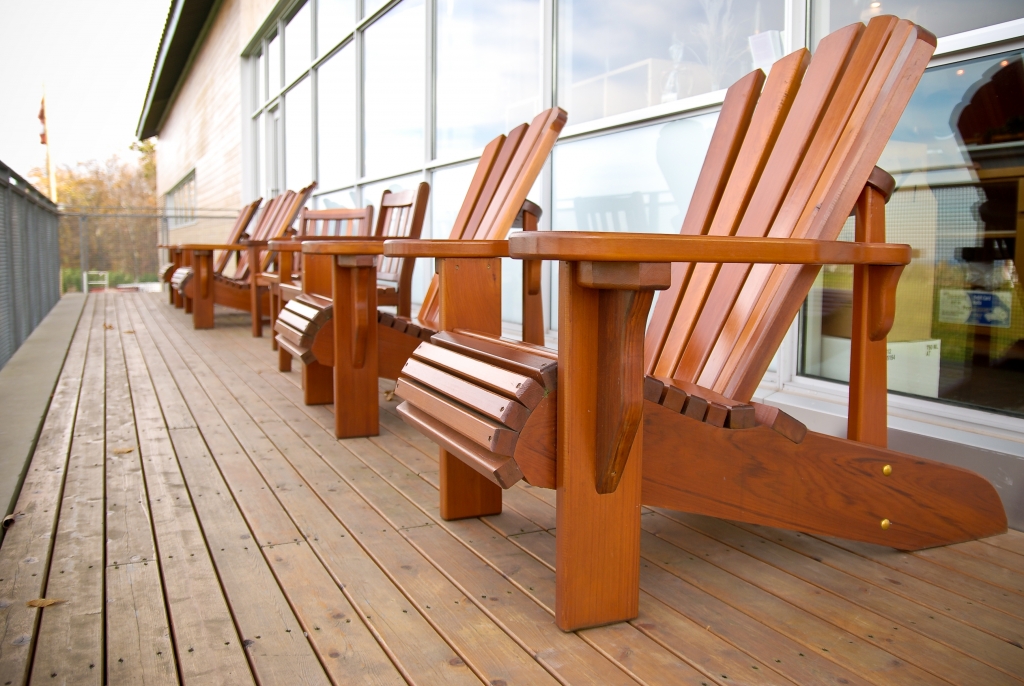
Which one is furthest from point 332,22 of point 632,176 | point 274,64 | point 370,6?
point 632,176

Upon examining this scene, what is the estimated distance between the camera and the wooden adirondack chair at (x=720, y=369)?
134cm

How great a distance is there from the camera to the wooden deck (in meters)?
1.31

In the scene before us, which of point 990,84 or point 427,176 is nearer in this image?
point 990,84

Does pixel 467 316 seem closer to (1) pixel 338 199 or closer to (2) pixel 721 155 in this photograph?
(2) pixel 721 155

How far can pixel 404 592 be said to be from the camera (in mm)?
1603

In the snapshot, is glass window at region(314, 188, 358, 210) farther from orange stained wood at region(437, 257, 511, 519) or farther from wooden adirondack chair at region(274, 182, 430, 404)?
orange stained wood at region(437, 257, 511, 519)

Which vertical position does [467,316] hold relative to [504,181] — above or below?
below

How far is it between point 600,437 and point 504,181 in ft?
5.45

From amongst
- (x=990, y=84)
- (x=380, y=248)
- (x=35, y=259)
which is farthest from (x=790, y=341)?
(x=35, y=259)

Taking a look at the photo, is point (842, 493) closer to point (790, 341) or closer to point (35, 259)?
point (790, 341)

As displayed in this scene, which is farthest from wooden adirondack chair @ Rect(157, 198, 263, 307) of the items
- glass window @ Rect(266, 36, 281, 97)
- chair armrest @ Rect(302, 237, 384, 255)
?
chair armrest @ Rect(302, 237, 384, 255)

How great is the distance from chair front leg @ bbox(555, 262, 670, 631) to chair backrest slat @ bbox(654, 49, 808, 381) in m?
0.59

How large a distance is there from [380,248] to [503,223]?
41 cm

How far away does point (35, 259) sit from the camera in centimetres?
630
